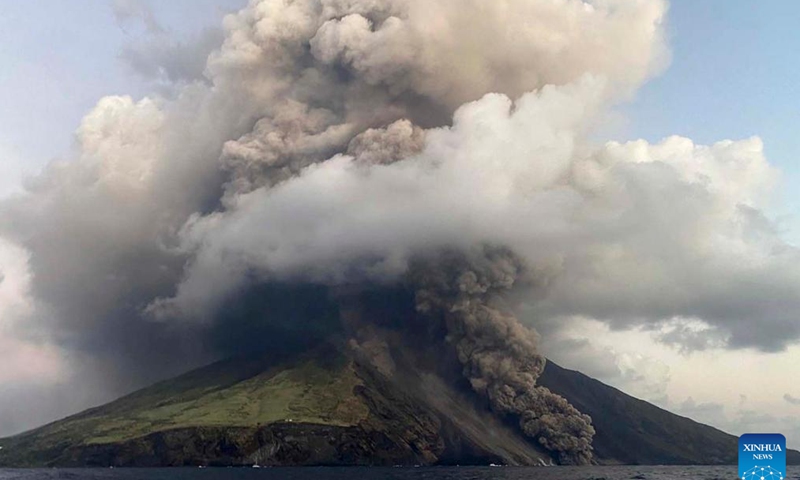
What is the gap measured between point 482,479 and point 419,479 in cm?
1501

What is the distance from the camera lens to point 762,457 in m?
24.4

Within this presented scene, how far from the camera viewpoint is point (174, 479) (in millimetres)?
188000

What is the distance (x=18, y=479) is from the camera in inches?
7298

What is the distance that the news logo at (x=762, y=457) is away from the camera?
2423 cm

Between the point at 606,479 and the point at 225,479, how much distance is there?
3700 inches

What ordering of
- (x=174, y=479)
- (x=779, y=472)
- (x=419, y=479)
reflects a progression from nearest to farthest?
1. (x=779, y=472)
2. (x=419, y=479)
3. (x=174, y=479)

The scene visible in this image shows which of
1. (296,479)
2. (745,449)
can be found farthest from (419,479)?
(745,449)

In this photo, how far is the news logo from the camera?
24234 millimetres

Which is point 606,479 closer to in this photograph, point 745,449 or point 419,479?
point 419,479

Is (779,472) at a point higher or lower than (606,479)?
lower

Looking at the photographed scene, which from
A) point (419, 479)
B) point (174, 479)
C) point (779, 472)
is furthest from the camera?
point (174, 479)

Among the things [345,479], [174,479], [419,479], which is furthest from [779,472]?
[174,479]

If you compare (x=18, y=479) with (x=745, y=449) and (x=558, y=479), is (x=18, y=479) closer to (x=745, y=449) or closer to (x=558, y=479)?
(x=558, y=479)

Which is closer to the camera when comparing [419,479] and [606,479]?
[419,479]
